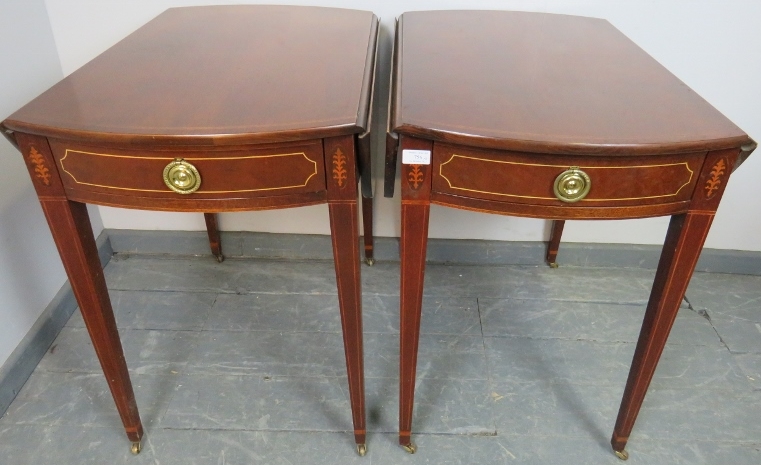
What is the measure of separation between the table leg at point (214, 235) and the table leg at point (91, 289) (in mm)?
576

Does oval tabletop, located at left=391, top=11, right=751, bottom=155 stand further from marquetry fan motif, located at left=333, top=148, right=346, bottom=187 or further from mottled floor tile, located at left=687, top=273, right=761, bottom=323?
mottled floor tile, located at left=687, top=273, right=761, bottom=323

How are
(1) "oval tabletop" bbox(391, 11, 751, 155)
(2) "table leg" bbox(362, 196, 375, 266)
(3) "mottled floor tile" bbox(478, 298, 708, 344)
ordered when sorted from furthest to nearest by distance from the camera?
1. (2) "table leg" bbox(362, 196, 375, 266)
2. (3) "mottled floor tile" bbox(478, 298, 708, 344)
3. (1) "oval tabletop" bbox(391, 11, 751, 155)

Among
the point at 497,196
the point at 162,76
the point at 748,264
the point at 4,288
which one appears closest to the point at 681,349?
the point at 748,264

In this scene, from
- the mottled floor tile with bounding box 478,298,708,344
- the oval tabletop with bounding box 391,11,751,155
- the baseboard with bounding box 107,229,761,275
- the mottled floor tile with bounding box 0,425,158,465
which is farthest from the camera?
the baseboard with bounding box 107,229,761,275

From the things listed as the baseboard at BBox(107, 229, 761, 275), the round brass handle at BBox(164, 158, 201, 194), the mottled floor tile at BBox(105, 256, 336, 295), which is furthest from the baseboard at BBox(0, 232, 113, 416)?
the round brass handle at BBox(164, 158, 201, 194)

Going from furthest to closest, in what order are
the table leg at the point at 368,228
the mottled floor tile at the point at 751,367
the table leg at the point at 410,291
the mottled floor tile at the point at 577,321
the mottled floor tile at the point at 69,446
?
the table leg at the point at 368,228 → the mottled floor tile at the point at 577,321 → the mottled floor tile at the point at 751,367 → the mottled floor tile at the point at 69,446 → the table leg at the point at 410,291

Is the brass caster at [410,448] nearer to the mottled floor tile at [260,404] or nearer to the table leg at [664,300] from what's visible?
the mottled floor tile at [260,404]

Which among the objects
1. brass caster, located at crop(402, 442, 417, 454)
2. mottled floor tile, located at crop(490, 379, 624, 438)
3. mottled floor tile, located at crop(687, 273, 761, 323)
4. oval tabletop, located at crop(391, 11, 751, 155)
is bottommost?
mottled floor tile, located at crop(687, 273, 761, 323)

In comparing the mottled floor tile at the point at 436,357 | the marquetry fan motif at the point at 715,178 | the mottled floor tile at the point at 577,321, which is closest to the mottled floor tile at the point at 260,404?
the mottled floor tile at the point at 436,357

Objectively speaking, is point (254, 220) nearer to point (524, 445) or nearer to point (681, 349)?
point (524, 445)

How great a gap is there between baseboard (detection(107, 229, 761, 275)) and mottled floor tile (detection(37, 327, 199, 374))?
1.07 feet

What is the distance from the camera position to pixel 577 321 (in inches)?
55.7

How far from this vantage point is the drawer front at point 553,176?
0.75m

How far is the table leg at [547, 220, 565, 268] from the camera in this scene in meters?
1.53
